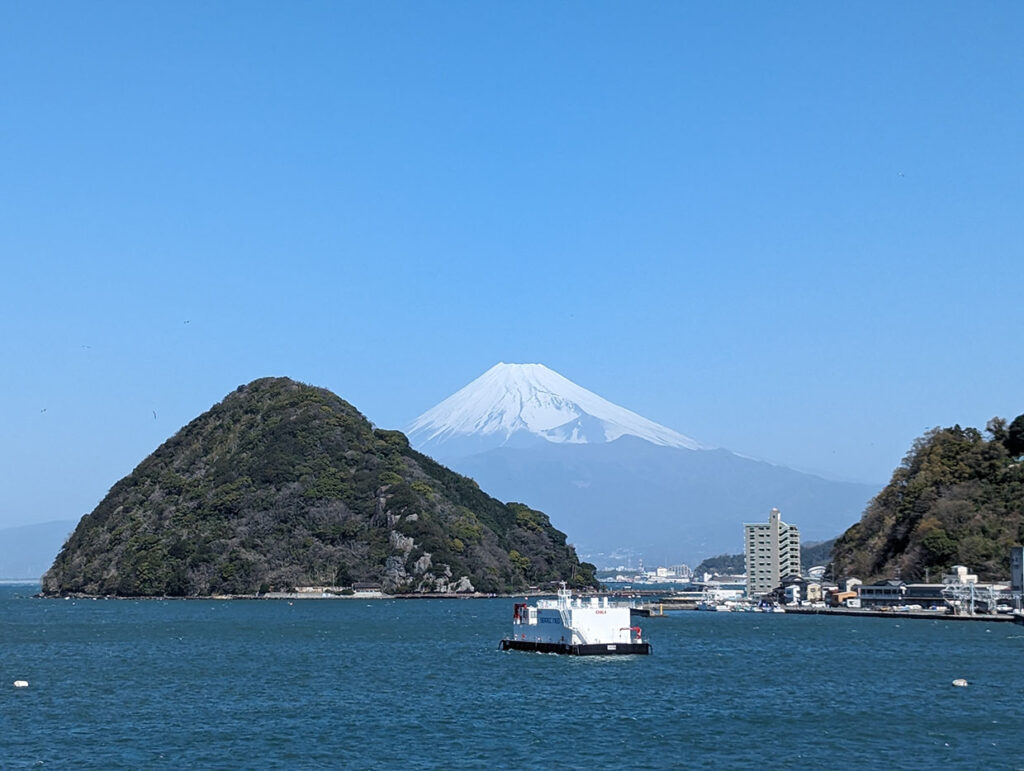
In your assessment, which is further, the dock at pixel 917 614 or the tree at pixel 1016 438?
the tree at pixel 1016 438

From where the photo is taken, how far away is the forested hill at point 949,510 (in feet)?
490

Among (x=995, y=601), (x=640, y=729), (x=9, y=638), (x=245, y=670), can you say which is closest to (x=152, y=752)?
(x=640, y=729)

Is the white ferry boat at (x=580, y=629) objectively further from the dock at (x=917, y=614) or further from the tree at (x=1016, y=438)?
the tree at (x=1016, y=438)

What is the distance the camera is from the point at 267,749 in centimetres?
4450

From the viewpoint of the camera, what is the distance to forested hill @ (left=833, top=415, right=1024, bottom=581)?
14925cm

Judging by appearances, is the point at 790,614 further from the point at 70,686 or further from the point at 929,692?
the point at 70,686

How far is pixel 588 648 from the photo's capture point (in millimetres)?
79062

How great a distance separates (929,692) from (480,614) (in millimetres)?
96141

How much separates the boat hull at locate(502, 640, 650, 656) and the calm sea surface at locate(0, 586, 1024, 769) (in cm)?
123

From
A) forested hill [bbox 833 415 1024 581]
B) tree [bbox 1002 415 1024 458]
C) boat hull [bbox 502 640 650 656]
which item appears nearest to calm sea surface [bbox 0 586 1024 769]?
boat hull [bbox 502 640 650 656]

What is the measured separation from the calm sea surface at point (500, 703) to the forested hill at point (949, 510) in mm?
48988

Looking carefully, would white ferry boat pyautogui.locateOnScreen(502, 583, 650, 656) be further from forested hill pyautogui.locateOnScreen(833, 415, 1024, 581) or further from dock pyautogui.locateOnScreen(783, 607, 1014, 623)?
forested hill pyautogui.locateOnScreen(833, 415, 1024, 581)

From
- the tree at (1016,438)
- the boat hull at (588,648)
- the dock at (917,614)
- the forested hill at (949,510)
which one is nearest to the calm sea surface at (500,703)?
the boat hull at (588,648)

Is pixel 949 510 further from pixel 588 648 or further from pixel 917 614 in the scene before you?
pixel 588 648
